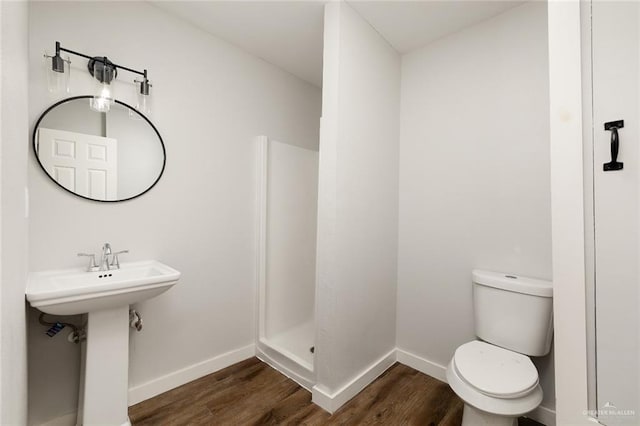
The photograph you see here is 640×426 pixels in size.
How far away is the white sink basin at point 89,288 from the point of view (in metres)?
1.13

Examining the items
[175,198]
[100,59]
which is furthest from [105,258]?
[100,59]

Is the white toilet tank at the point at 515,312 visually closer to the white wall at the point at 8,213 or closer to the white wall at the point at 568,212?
the white wall at the point at 568,212

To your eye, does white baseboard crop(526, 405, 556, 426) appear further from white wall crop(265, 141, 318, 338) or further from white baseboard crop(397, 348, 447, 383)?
white wall crop(265, 141, 318, 338)

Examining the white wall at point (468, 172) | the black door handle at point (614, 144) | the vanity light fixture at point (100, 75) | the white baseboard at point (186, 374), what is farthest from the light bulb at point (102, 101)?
the black door handle at point (614, 144)

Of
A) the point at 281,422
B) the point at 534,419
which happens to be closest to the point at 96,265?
the point at 281,422

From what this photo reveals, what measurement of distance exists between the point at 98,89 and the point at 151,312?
1347mm

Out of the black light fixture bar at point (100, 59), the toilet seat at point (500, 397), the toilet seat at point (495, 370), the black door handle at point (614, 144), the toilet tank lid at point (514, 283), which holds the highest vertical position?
the black light fixture bar at point (100, 59)

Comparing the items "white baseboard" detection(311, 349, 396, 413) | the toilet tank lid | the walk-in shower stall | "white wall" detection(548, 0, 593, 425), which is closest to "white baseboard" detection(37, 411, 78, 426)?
the walk-in shower stall

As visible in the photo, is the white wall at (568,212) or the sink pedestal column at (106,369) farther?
the sink pedestal column at (106,369)

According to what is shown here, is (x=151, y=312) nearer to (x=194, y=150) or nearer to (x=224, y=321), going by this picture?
(x=224, y=321)

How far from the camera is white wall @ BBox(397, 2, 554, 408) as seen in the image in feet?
5.42

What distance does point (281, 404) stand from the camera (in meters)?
1.71

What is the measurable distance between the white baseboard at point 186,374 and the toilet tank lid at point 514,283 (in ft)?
Result: 5.92

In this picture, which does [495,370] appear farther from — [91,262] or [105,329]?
[91,262]
